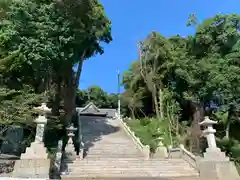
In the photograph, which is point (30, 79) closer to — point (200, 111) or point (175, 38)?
point (200, 111)

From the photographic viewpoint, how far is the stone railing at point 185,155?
10906mm

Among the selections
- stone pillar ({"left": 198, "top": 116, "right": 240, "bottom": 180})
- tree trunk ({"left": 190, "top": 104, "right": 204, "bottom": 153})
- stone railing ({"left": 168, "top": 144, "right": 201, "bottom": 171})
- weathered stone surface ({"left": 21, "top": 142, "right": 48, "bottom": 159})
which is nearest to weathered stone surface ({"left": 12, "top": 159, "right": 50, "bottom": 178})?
weathered stone surface ({"left": 21, "top": 142, "right": 48, "bottom": 159})

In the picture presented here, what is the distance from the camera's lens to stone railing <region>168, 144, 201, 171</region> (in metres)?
10.9

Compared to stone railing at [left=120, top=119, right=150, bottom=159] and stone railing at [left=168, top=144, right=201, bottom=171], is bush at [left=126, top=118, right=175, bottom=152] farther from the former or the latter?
stone railing at [left=168, top=144, right=201, bottom=171]

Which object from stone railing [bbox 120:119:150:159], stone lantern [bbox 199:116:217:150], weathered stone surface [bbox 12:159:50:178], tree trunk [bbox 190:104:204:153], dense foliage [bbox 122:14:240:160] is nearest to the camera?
weathered stone surface [bbox 12:159:50:178]

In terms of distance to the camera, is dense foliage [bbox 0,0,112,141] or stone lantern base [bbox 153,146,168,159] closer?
dense foliage [bbox 0,0,112,141]

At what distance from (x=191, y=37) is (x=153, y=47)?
6383 millimetres

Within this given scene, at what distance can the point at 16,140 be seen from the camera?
42.5ft

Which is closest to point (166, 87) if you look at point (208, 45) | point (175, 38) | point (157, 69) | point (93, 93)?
point (157, 69)

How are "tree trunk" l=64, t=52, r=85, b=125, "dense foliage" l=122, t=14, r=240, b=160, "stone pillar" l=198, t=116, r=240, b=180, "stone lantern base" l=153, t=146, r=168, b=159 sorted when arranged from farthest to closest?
"tree trunk" l=64, t=52, r=85, b=125
"dense foliage" l=122, t=14, r=240, b=160
"stone lantern base" l=153, t=146, r=168, b=159
"stone pillar" l=198, t=116, r=240, b=180

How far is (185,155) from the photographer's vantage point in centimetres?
1209

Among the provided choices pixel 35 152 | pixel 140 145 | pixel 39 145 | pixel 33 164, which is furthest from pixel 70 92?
pixel 33 164

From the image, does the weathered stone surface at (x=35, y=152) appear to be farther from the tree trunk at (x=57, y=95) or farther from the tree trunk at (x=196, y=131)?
the tree trunk at (x=196, y=131)

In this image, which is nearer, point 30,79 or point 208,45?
point 30,79
